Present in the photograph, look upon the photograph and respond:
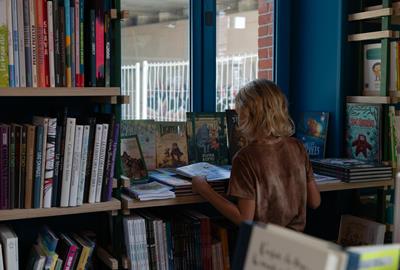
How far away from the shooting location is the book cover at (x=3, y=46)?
173 cm

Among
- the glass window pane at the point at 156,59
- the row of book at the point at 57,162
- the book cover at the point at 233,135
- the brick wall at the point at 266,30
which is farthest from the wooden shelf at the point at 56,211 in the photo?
the brick wall at the point at 266,30

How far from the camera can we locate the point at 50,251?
192 centimetres

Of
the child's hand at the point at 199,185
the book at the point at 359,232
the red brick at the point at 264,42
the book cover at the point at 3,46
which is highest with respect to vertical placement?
the red brick at the point at 264,42

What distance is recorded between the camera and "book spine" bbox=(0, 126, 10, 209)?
1.75 m

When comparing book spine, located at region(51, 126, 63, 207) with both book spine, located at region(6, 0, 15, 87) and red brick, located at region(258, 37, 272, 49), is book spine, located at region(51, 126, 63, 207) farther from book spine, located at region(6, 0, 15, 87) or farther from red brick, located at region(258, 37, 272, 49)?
red brick, located at region(258, 37, 272, 49)

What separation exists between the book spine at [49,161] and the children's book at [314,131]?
1366 mm

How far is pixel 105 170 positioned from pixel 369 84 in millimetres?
1355

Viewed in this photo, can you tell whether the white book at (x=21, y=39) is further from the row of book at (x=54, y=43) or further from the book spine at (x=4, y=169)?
the book spine at (x=4, y=169)

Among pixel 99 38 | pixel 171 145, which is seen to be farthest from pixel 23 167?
pixel 171 145

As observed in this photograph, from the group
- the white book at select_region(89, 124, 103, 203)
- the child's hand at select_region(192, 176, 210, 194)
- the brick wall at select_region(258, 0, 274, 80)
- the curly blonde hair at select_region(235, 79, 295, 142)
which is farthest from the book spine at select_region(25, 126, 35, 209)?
the brick wall at select_region(258, 0, 274, 80)

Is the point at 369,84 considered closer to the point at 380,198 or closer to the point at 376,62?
the point at 376,62

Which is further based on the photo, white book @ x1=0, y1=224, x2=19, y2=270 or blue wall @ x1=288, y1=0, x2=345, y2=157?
blue wall @ x1=288, y1=0, x2=345, y2=157

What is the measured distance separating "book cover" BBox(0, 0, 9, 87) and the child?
807mm

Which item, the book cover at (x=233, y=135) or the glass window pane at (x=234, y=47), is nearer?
the book cover at (x=233, y=135)
